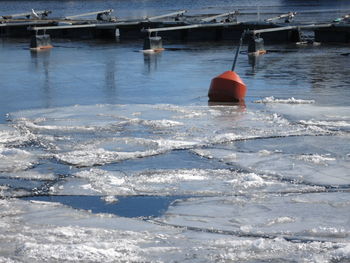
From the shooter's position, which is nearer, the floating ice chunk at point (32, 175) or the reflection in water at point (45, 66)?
the floating ice chunk at point (32, 175)

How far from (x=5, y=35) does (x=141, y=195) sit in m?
28.1

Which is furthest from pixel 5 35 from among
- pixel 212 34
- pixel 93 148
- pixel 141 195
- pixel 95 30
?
pixel 141 195

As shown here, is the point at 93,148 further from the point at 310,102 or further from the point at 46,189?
the point at 310,102

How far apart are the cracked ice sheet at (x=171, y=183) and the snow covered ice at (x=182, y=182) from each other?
13 millimetres

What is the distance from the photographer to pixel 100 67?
21.3 meters

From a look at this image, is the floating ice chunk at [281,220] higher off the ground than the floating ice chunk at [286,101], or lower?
higher

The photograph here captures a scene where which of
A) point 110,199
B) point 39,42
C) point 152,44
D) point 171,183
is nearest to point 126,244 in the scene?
point 110,199

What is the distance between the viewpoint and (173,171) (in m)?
9.34

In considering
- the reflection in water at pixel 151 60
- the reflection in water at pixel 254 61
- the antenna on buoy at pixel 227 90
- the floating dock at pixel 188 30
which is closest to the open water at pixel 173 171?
the antenna on buoy at pixel 227 90

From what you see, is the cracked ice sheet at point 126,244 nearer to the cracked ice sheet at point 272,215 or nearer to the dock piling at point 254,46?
the cracked ice sheet at point 272,215

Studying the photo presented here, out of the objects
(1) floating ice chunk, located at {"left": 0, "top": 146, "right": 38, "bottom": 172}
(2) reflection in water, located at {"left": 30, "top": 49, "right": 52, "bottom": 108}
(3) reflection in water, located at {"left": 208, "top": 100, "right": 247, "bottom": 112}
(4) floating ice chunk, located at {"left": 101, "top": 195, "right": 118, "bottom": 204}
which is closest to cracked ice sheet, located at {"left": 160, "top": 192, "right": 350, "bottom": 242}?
(4) floating ice chunk, located at {"left": 101, "top": 195, "right": 118, "bottom": 204}

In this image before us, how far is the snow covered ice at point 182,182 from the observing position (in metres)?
6.69

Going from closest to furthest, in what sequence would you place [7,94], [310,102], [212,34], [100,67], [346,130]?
1. [346,130]
2. [310,102]
3. [7,94]
4. [100,67]
5. [212,34]

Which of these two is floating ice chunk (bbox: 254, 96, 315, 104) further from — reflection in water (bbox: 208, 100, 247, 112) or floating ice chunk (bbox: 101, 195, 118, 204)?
floating ice chunk (bbox: 101, 195, 118, 204)
